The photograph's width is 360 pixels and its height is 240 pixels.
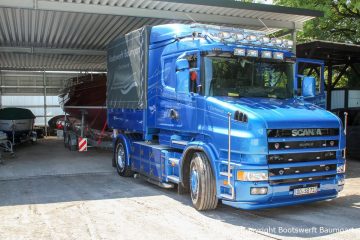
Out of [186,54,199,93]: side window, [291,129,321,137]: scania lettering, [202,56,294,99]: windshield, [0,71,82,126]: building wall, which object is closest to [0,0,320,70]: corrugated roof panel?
[186,54,199,93]: side window

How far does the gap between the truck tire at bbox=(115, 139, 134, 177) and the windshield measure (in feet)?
14.4

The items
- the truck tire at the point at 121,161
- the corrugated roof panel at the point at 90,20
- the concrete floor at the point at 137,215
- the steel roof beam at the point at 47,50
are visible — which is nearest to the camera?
the concrete floor at the point at 137,215

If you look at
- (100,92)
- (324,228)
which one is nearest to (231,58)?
(324,228)

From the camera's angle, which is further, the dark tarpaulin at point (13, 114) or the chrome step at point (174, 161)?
the dark tarpaulin at point (13, 114)

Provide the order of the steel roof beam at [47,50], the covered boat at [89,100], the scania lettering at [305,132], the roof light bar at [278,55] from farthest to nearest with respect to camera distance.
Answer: the steel roof beam at [47,50], the covered boat at [89,100], the roof light bar at [278,55], the scania lettering at [305,132]

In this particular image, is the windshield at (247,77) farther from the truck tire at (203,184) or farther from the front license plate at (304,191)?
the front license plate at (304,191)

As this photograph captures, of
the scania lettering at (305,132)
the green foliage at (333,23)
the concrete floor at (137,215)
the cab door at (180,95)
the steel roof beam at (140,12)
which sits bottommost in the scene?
the concrete floor at (137,215)

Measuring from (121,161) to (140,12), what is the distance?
4.09m

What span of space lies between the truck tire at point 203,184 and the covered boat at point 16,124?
44.2 ft

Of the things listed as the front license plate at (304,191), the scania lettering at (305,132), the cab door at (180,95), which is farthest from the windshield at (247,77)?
the front license plate at (304,191)

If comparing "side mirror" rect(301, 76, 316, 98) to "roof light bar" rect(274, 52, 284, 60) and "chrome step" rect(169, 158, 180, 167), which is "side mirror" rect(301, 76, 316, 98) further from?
"chrome step" rect(169, 158, 180, 167)

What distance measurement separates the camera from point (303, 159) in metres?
6.95

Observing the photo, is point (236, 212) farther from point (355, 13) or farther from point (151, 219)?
point (355, 13)

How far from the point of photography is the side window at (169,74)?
8621 millimetres
